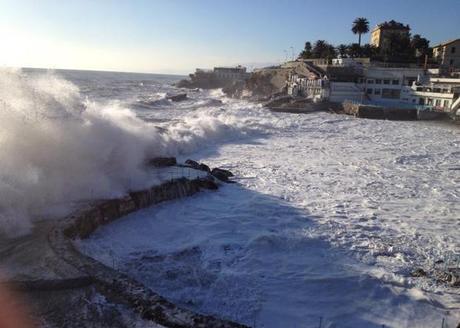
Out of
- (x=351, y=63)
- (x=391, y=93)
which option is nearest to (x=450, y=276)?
(x=391, y=93)

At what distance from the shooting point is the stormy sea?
7031mm

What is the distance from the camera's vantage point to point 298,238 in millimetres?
9523

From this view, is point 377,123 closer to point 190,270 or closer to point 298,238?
point 298,238

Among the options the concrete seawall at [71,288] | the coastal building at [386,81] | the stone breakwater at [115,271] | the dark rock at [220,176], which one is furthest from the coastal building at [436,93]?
the concrete seawall at [71,288]

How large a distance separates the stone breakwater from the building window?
42.3 m

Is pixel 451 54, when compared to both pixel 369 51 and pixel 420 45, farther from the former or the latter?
pixel 369 51

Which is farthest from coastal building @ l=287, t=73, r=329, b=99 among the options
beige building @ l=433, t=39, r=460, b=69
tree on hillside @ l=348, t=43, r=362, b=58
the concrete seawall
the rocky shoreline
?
the rocky shoreline

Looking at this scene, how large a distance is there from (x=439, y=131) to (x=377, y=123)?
17.3 ft

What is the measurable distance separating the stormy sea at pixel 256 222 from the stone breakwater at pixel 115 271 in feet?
1.02

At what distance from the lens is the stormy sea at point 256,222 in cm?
703

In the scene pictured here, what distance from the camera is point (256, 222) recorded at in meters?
10.5

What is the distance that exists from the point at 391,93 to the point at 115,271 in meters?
46.9

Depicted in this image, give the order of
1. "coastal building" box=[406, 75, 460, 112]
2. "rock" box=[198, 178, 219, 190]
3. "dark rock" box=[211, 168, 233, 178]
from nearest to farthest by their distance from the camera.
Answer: "rock" box=[198, 178, 219, 190], "dark rock" box=[211, 168, 233, 178], "coastal building" box=[406, 75, 460, 112]

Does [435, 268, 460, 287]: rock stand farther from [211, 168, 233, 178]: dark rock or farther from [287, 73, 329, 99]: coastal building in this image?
[287, 73, 329, 99]: coastal building
